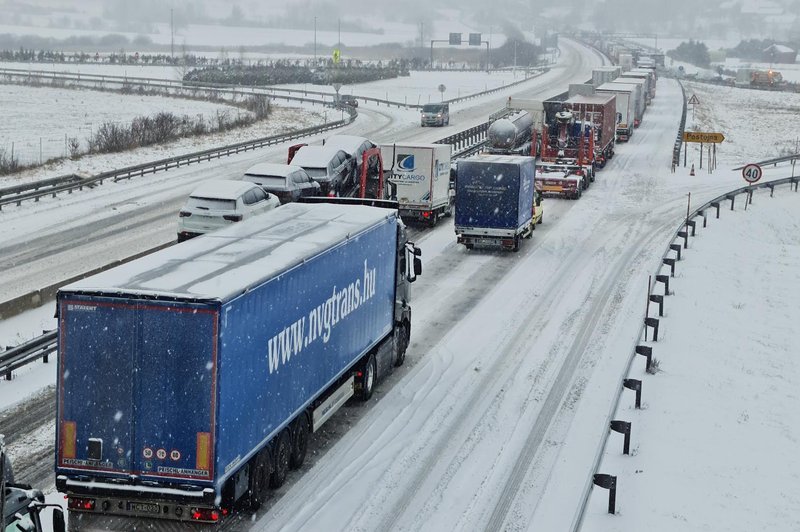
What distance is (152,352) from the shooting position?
12305mm

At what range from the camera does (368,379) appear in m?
19.3

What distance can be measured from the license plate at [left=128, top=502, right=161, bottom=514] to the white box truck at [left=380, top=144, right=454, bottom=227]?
25.2 metres

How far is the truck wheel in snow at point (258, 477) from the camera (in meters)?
14.1

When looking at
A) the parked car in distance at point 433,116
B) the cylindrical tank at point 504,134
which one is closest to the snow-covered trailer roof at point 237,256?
the cylindrical tank at point 504,134

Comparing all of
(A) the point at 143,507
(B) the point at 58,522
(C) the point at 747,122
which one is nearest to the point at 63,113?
(C) the point at 747,122

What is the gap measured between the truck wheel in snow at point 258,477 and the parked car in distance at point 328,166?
67.9ft

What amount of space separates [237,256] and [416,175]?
23.4m

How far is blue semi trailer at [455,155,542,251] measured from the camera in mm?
33688

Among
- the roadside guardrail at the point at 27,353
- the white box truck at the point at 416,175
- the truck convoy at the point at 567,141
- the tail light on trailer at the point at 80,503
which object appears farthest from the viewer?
the truck convoy at the point at 567,141

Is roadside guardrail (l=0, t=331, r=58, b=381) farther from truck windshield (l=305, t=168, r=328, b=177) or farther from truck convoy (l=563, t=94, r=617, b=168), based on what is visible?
truck convoy (l=563, t=94, r=617, b=168)

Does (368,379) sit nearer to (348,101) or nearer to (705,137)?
(705,137)

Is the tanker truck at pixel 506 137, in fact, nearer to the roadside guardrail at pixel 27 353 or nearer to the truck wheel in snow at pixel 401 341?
the truck wheel in snow at pixel 401 341

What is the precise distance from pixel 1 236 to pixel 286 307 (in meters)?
23.2

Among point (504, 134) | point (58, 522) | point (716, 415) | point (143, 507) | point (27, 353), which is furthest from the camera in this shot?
point (504, 134)
